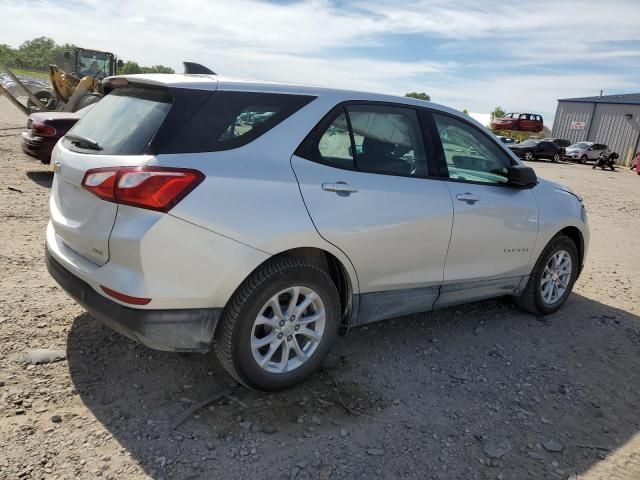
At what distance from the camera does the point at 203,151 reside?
9.01ft

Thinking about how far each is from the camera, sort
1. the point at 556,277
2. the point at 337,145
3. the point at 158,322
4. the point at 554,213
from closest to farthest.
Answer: the point at 158,322 → the point at 337,145 → the point at 554,213 → the point at 556,277

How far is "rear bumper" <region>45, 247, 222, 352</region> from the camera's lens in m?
2.66

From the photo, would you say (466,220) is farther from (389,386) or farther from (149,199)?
(149,199)

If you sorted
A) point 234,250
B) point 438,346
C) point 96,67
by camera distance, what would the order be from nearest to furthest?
point 234,250 < point 438,346 < point 96,67

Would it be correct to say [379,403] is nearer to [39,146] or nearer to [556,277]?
[556,277]

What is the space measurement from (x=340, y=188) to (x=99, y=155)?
135cm

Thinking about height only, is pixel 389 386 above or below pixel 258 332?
below

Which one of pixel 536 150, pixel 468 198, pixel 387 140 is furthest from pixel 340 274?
pixel 536 150

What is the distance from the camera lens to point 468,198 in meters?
3.84

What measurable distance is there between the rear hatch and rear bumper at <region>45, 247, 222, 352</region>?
234mm

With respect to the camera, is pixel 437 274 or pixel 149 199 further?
pixel 437 274

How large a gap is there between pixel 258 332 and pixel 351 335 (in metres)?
1.21

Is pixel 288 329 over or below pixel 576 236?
below

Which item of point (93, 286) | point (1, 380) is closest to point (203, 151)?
point (93, 286)
